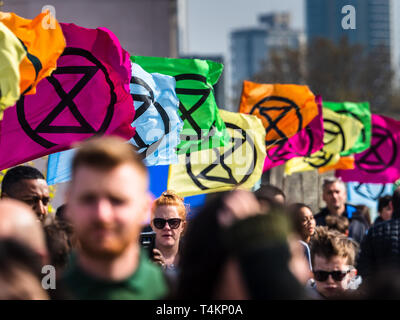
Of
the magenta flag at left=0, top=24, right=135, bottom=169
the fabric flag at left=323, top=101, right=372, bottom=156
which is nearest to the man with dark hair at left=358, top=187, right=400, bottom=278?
the magenta flag at left=0, top=24, right=135, bottom=169

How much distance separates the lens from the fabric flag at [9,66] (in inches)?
209

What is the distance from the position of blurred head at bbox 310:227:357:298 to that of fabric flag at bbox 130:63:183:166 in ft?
10.8

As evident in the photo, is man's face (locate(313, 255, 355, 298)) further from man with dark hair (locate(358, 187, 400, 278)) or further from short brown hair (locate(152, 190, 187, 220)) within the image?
short brown hair (locate(152, 190, 187, 220))

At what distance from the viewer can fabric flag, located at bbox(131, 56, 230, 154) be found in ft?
28.8

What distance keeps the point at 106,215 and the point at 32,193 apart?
127 inches

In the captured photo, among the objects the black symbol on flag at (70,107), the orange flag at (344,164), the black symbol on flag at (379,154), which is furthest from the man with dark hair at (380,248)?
the black symbol on flag at (379,154)

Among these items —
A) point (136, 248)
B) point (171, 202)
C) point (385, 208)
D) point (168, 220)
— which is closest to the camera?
point (136, 248)

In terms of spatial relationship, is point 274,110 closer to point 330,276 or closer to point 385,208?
point 385,208

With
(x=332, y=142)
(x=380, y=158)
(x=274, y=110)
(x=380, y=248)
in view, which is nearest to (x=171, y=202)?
(x=380, y=248)

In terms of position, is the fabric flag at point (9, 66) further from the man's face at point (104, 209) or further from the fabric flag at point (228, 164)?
the fabric flag at point (228, 164)

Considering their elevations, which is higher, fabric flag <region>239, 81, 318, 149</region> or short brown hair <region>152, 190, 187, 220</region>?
fabric flag <region>239, 81, 318, 149</region>

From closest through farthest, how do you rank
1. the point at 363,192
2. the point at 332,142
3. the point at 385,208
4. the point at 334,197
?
the point at 334,197
the point at 385,208
the point at 332,142
the point at 363,192

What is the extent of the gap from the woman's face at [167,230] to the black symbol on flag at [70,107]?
5.49 ft

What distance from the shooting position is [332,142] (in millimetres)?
12203
